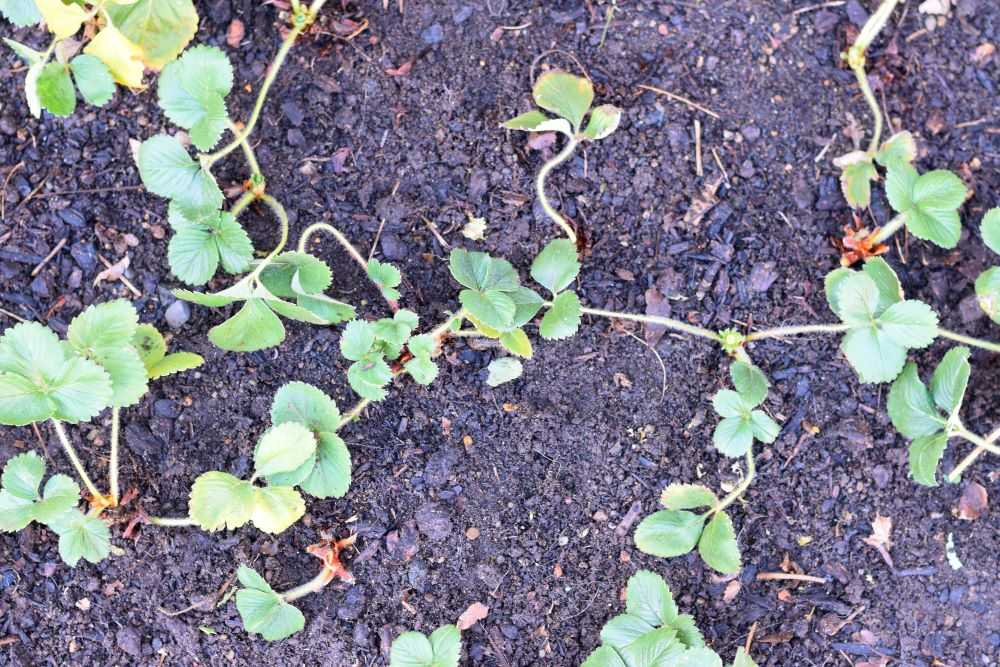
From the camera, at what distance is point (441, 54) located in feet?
6.63

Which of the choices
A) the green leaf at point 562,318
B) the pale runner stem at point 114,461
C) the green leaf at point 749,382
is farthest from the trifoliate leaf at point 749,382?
the pale runner stem at point 114,461

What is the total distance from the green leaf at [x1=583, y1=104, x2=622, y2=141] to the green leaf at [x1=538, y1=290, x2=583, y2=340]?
339 millimetres

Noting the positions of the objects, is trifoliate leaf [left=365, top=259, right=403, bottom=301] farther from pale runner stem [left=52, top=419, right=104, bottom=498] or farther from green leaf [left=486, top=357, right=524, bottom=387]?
pale runner stem [left=52, top=419, right=104, bottom=498]

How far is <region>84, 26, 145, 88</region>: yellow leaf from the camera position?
183 cm

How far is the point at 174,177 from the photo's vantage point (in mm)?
1822

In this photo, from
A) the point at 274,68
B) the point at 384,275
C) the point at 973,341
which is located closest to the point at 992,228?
the point at 973,341

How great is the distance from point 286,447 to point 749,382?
3.00ft

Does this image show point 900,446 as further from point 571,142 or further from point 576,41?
point 576,41

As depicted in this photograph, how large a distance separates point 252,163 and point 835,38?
1.30 metres

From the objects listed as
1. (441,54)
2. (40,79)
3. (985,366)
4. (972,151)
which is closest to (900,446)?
(985,366)

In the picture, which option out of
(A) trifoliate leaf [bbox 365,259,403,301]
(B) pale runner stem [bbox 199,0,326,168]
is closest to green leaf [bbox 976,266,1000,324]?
(A) trifoliate leaf [bbox 365,259,403,301]

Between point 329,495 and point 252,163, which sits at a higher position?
point 252,163

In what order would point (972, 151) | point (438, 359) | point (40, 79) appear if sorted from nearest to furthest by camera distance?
point (40, 79)
point (438, 359)
point (972, 151)

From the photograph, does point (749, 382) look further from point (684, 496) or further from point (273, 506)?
point (273, 506)
